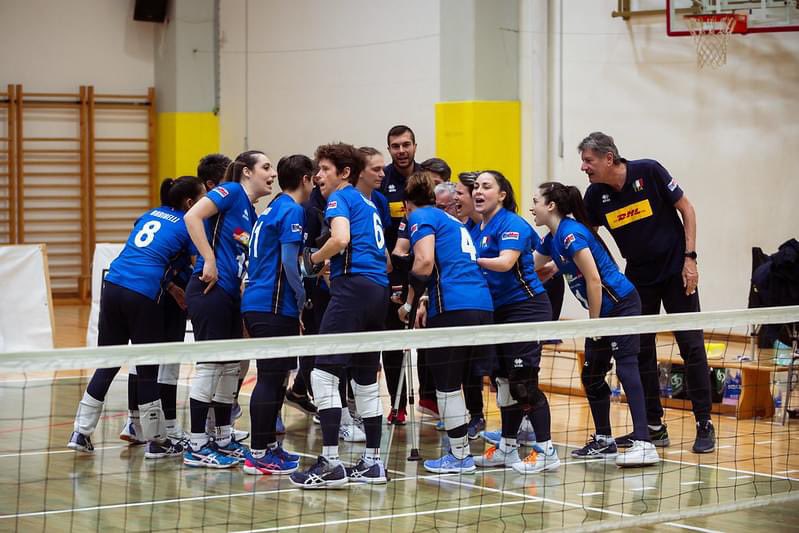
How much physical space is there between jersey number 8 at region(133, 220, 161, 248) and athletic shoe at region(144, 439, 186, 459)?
3.82 feet

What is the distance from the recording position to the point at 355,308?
5.65m

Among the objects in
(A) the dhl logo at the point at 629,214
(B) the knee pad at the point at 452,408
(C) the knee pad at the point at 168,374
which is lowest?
(B) the knee pad at the point at 452,408

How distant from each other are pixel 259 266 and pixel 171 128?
11.9 metres

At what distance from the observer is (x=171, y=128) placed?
17.2 metres

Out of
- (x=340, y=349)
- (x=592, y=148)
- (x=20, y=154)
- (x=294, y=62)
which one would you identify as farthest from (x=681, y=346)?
(x=20, y=154)

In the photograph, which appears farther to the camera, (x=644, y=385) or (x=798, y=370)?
(x=798, y=370)

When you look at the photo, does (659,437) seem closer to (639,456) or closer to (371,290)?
(639,456)

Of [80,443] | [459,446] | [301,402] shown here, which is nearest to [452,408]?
[459,446]

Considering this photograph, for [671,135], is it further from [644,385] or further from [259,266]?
[259,266]

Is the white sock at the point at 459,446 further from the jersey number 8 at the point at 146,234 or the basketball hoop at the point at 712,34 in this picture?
the basketball hoop at the point at 712,34

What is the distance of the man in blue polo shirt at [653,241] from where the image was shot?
261 inches

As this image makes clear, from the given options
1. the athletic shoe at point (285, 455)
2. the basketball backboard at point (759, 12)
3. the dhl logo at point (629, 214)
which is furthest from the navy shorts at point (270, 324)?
the basketball backboard at point (759, 12)

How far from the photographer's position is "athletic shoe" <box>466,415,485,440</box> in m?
7.01

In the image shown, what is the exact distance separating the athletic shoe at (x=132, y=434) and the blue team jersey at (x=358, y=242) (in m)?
1.94
